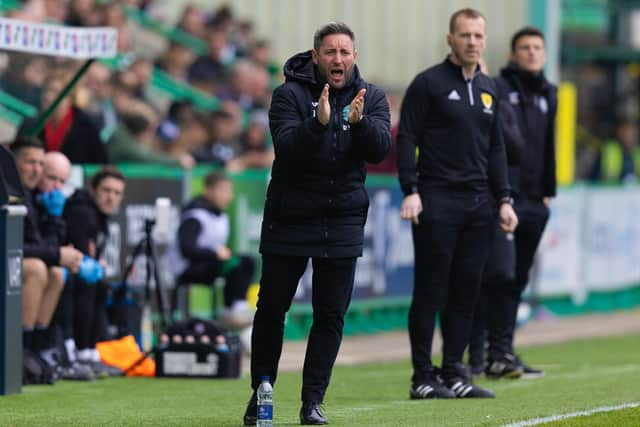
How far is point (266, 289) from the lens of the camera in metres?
8.59

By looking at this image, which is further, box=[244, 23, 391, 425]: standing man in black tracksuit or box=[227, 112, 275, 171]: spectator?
box=[227, 112, 275, 171]: spectator

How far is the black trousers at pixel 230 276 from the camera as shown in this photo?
563 inches

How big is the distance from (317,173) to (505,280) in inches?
152

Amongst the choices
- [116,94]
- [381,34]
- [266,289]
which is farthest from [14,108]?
[381,34]

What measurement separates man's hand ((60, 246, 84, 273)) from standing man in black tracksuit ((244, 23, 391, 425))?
3.41 metres

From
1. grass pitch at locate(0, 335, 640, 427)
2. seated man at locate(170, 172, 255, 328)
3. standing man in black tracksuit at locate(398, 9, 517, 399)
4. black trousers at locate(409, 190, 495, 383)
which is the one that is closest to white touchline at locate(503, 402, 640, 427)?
grass pitch at locate(0, 335, 640, 427)

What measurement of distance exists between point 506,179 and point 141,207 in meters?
4.68

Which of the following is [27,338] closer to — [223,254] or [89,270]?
[89,270]

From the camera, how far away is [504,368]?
39.7 ft

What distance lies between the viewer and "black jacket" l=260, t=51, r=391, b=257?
840 cm

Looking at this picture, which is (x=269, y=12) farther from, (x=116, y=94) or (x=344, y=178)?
(x=344, y=178)

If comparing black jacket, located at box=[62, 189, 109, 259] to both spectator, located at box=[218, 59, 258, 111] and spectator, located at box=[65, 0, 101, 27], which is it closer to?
spectator, located at box=[65, 0, 101, 27]

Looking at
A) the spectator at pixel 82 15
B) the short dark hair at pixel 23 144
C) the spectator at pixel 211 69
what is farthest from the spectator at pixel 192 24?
the short dark hair at pixel 23 144

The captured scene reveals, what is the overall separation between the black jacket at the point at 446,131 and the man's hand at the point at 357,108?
204cm
